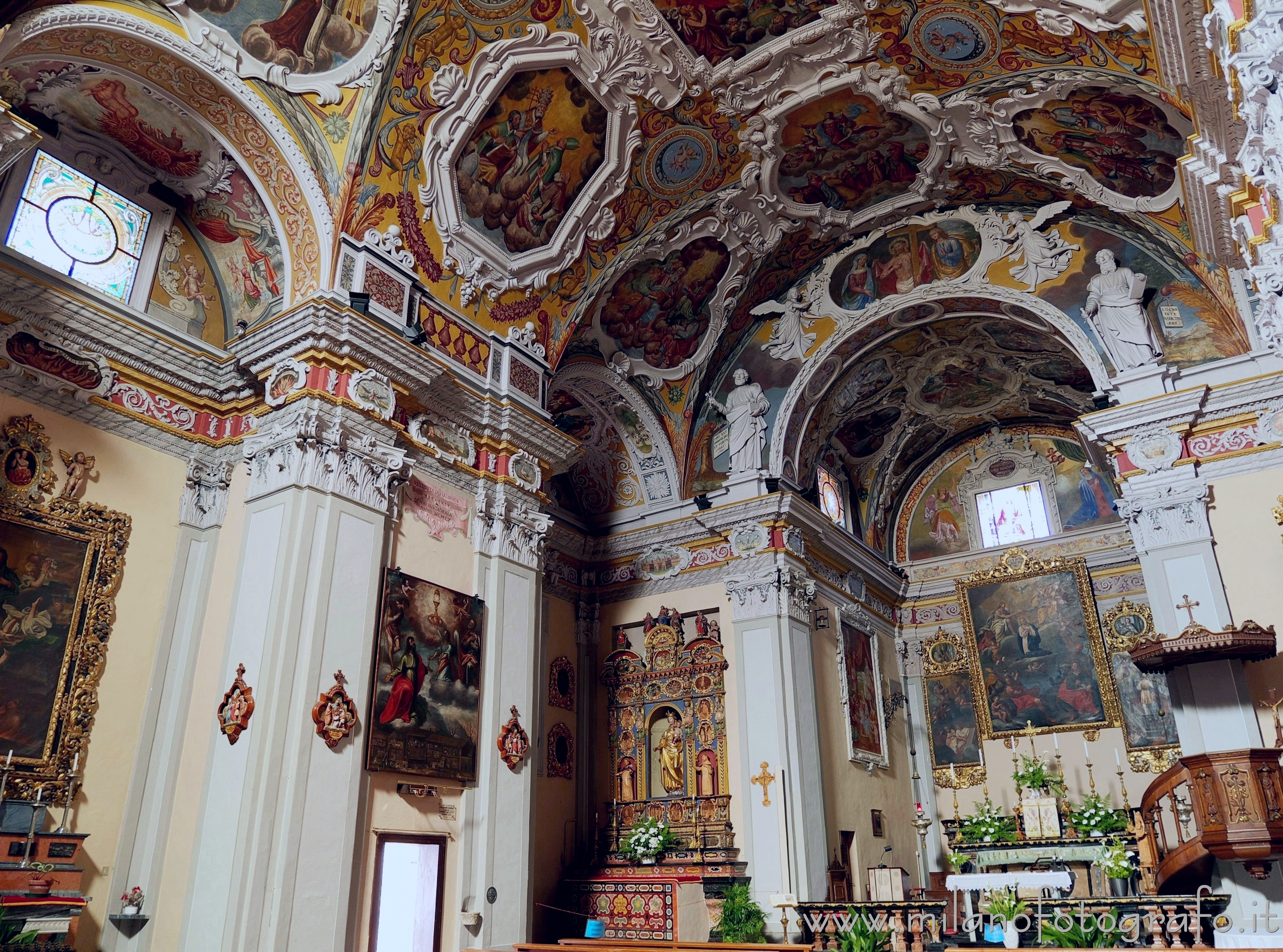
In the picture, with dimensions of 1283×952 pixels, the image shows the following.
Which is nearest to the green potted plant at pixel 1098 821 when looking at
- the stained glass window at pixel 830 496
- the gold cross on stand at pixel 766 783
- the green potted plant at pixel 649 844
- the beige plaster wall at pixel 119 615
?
the gold cross on stand at pixel 766 783

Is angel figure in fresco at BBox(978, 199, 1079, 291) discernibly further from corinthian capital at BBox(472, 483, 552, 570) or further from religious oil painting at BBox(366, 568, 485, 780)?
religious oil painting at BBox(366, 568, 485, 780)

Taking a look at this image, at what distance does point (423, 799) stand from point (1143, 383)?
11034 mm

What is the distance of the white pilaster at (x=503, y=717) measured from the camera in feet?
32.3

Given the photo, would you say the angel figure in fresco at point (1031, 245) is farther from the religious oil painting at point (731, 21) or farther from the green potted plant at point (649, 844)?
the green potted plant at point (649, 844)

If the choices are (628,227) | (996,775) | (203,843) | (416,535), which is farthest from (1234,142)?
(996,775)

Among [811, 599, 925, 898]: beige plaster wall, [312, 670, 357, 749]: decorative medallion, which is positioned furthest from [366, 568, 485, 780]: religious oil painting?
[811, 599, 925, 898]: beige plaster wall

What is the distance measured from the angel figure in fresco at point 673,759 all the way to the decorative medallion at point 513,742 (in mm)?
4348

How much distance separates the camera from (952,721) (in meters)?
18.2

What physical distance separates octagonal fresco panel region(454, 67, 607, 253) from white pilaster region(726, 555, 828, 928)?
6.29 m

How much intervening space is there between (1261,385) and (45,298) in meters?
14.5

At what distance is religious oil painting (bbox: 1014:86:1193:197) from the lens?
11445 millimetres

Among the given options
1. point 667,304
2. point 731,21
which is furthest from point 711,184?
point 731,21

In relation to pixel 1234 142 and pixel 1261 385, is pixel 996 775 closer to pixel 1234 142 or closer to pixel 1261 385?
pixel 1261 385

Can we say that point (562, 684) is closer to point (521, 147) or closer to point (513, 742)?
point (513, 742)
